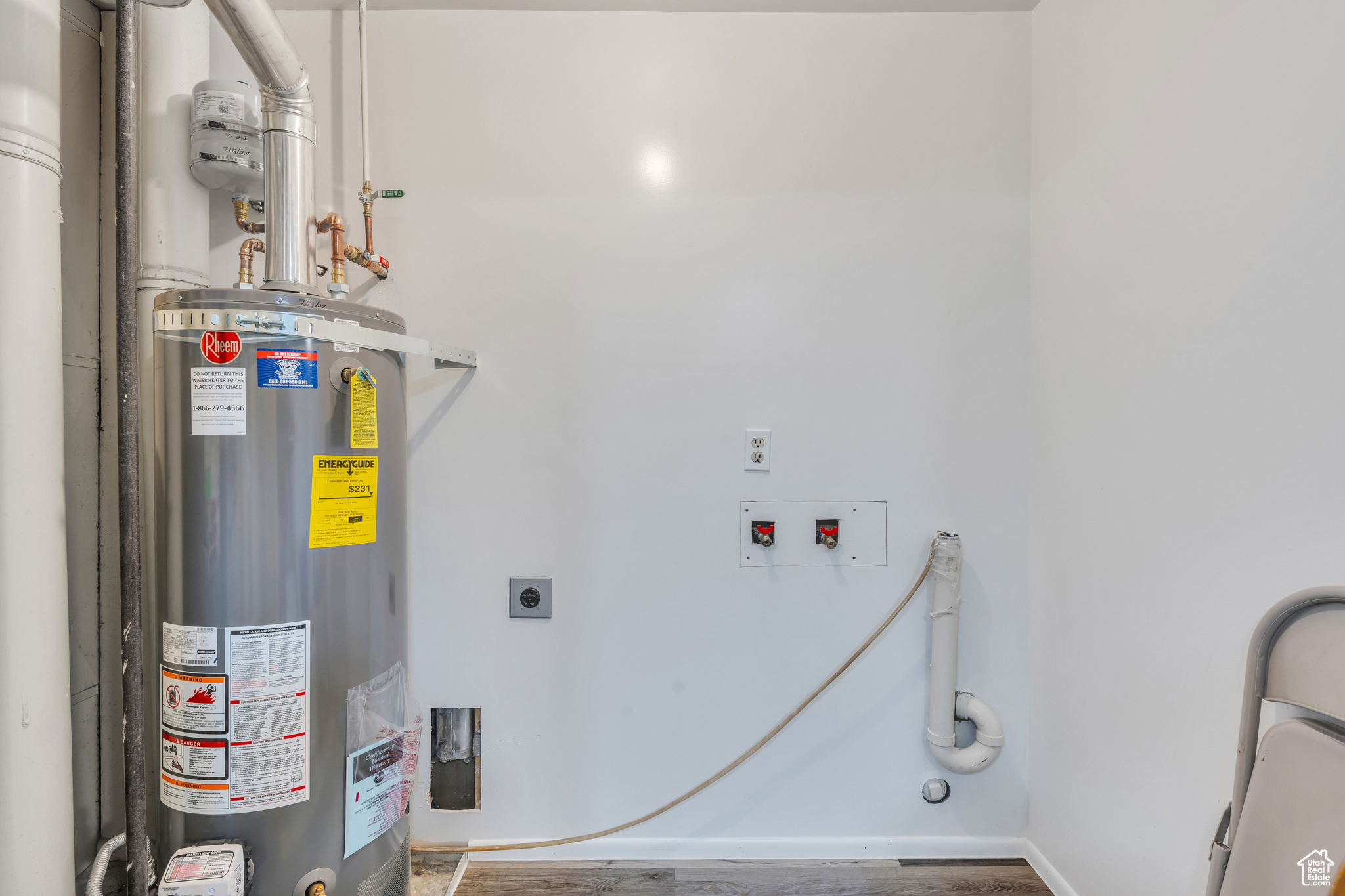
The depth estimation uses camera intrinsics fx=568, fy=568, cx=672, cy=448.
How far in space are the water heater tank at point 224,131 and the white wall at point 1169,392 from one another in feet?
5.77

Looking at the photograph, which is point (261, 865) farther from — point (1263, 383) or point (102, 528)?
point (1263, 383)

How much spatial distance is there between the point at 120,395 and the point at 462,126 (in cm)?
95

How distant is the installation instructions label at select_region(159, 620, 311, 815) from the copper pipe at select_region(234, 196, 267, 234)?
902mm

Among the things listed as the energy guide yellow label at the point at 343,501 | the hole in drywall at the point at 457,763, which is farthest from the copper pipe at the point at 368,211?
→ the hole in drywall at the point at 457,763

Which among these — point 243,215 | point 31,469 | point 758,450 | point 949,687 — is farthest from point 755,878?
point 243,215

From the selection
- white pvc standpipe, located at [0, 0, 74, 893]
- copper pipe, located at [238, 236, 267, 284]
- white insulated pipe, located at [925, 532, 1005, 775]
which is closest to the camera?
white pvc standpipe, located at [0, 0, 74, 893]

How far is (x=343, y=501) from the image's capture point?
98cm

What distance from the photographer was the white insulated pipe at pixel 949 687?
137 centimetres

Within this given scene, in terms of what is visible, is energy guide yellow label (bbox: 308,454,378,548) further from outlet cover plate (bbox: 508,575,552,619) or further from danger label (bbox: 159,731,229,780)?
outlet cover plate (bbox: 508,575,552,619)

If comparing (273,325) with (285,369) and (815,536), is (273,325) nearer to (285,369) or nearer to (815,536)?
(285,369)

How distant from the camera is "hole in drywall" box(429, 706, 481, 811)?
4.64ft

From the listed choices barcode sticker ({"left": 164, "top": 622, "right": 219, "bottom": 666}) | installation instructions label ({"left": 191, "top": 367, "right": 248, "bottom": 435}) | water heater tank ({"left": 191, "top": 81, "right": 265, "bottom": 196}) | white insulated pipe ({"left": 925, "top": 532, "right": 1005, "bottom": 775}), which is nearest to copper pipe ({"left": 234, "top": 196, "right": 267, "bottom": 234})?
water heater tank ({"left": 191, "top": 81, "right": 265, "bottom": 196})

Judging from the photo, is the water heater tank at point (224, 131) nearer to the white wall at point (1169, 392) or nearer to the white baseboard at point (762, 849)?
the white baseboard at point (762, 849)

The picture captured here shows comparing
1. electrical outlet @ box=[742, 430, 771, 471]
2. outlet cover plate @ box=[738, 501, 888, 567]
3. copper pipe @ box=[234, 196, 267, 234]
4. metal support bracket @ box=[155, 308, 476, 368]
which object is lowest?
outlet cover plate @ box=[738, 501, 888, 567]
